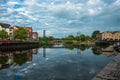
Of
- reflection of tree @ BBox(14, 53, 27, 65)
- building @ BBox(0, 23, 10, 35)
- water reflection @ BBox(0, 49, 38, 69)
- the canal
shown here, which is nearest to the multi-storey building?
building @ BBox(0, 23, 10, 35)

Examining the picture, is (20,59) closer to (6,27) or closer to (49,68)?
(49,68)

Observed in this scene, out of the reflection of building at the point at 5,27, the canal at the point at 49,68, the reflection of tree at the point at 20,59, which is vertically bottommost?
the canal at the point at 49,68

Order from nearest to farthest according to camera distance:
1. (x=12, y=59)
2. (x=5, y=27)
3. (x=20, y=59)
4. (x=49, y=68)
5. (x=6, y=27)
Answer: (x=49, y=68), (x=12, y=59), (x=20, y=59), (x=5, y=27), (x=6, y=27)

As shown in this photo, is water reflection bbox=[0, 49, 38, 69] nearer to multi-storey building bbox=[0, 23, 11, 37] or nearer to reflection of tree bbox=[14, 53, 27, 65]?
reflection of tree bbox=[14, 53, 27, 65]

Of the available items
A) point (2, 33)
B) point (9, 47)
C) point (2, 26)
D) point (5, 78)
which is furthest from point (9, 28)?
point (5, 78)

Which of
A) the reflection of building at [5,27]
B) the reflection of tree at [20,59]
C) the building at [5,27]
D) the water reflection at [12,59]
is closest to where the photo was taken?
the water reflection at [12,59]

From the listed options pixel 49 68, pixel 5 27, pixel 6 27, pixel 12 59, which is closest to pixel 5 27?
pixel 5 27

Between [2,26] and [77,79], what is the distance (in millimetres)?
125636

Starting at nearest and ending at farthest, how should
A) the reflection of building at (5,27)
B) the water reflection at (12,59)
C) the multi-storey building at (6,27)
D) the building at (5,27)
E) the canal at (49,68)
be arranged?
the canal at (49,68) → the water reflection at (12,59) → the building at (5,27) → the reflection of building at (5,27) → the multi-storey building at (6,27)

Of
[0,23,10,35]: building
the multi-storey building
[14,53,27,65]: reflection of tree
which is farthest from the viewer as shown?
the multi-storey building

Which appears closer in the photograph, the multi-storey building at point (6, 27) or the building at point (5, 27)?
the building at point (5, 27)

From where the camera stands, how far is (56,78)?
2516 cm

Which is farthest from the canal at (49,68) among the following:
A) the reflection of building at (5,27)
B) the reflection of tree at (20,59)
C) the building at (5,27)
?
the reflection of building at (5,27)

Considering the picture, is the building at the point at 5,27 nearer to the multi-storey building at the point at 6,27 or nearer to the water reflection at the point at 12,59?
the multi-storey building at the point at 6,27
